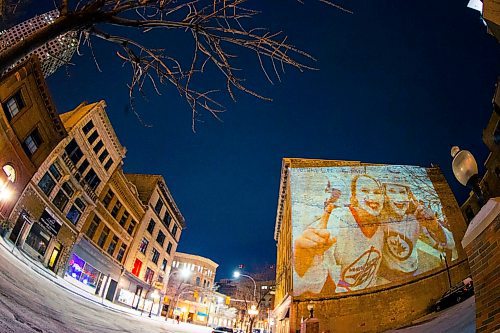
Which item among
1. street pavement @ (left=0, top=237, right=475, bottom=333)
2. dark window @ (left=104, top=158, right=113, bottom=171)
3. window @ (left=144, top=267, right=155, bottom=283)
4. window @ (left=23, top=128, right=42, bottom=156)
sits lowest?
street pavement @ (left=0, top=237, right=475, bottom=333)

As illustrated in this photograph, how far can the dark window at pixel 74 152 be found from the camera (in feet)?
83.0

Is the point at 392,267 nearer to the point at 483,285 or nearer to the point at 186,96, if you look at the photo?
the point at 483,285

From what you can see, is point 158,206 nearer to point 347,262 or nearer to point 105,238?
point 105,238

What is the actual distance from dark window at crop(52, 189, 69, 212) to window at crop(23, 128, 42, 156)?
4.82 meters

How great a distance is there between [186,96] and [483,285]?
17.7 ft

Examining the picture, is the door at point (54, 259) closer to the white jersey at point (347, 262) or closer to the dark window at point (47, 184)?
the dark window at point (47, 184)

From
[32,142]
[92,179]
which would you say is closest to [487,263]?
[32,142]

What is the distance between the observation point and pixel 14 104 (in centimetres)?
1928

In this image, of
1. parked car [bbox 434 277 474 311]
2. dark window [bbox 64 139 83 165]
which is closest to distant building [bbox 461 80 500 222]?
parked car [bbox 434 277 474 311]

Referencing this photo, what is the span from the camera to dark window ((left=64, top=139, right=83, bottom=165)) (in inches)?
996

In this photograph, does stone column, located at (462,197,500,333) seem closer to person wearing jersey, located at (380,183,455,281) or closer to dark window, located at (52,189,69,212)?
person wearing jersey, located at (380,183,455,281)

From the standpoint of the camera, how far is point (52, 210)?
77.0 ft

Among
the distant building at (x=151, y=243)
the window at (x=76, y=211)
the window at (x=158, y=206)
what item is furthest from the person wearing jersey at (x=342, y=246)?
the window at (x=158, y=206)

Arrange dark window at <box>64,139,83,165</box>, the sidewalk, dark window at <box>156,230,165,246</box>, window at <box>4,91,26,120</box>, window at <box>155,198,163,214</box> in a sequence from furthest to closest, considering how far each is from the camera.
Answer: dark window at <box>156,230,165,246</box>
window at <box>155,198,163,214</box>
dark window at <box>64,139,83,165</box>
window at <box>4,91,26,120</box>
the sidewalk
